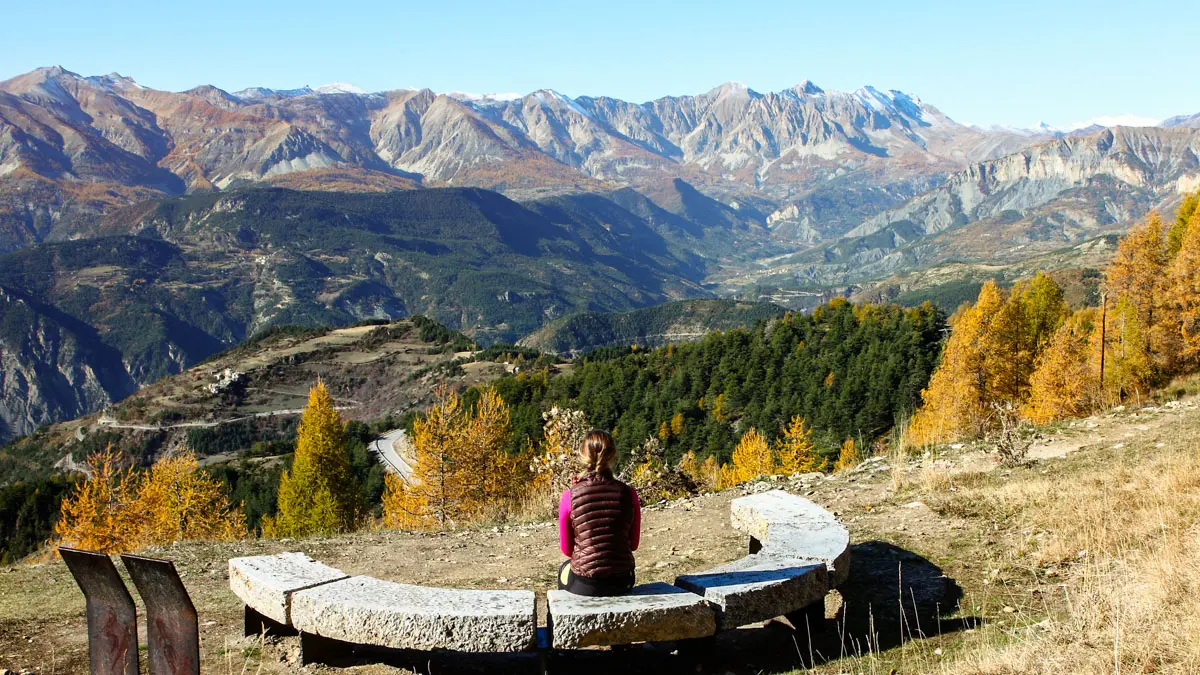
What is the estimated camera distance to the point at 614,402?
370 feet

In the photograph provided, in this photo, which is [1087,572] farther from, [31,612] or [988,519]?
[31,612]

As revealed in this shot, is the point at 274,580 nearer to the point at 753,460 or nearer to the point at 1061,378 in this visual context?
the point at 1061,378

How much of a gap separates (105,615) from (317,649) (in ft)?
11.8

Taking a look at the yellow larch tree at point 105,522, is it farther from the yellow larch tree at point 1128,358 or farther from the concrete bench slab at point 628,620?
the yellow larch tree at point 1128,358

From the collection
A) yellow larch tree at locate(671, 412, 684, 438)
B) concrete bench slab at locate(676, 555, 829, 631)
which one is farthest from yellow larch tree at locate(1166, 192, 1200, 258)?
yellow larch tree at locate(671, 412, 684, 438)

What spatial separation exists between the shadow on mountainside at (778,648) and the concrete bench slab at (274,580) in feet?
2.43

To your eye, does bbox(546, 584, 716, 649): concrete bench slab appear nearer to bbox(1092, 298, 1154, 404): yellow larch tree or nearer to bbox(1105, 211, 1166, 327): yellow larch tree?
bbox(1092, 298, 1154, 404): yellow larch tree

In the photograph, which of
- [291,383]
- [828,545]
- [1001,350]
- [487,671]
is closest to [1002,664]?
[828,545]

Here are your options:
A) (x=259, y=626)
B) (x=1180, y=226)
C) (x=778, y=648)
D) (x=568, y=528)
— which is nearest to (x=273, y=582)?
(x=259, y=626)

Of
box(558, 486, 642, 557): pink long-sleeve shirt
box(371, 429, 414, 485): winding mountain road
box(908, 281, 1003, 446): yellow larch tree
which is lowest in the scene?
box(371, 429, 414, 485): winding mountain road

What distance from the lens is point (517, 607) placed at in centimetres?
630

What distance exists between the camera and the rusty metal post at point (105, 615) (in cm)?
354

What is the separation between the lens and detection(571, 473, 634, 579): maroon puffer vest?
672 centimetres

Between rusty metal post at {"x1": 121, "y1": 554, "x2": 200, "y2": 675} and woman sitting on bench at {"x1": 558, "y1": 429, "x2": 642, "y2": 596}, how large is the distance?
350cm
